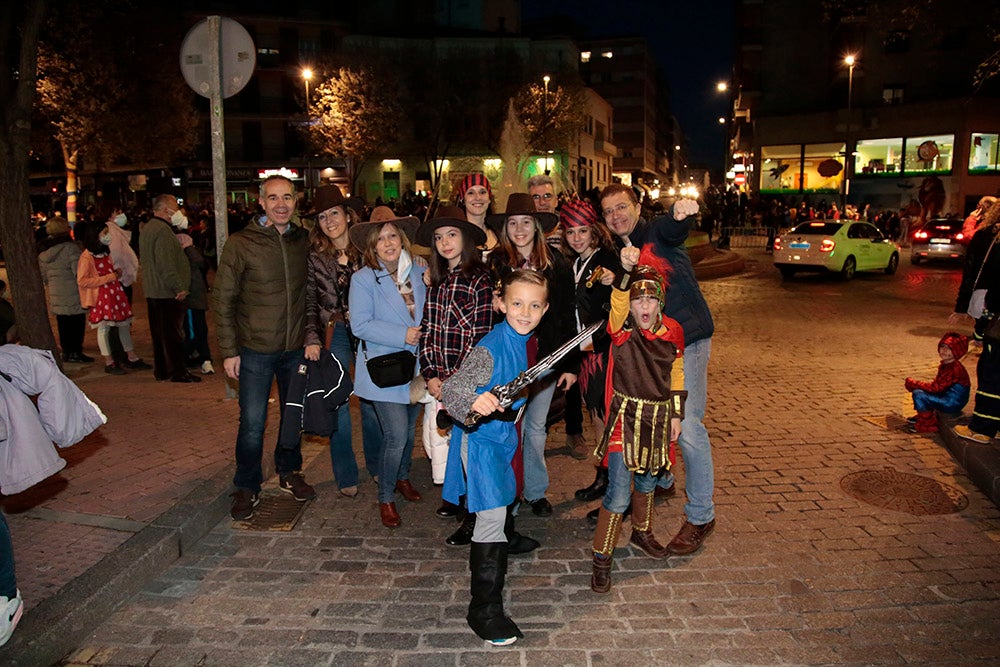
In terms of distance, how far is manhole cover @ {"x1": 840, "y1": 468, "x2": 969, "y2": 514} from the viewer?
5.08 meters

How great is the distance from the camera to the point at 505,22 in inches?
2373

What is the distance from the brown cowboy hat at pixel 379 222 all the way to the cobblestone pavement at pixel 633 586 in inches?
75.0

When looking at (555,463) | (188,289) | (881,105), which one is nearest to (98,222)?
(188,289)

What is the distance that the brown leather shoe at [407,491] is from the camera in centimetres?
541

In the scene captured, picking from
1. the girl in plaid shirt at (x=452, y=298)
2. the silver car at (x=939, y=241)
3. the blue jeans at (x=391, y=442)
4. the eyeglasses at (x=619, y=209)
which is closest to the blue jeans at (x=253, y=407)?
the blue jeans at (x=391, y=442)

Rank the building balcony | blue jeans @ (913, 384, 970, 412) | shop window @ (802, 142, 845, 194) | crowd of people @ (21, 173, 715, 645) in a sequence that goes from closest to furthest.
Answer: crowd of people @ (21, 173, 715, 645) < blue jeans @ (913, 384, 970, 412) < shop window @ (802, 142, 845, 194) < the building balcony

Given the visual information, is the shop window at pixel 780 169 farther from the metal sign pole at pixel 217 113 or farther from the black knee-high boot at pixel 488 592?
the black knee-high boot at pixel 488 592

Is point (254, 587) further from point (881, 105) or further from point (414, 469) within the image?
point (881, 105)

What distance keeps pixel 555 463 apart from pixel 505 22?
198ft

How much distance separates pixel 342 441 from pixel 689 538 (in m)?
2.55

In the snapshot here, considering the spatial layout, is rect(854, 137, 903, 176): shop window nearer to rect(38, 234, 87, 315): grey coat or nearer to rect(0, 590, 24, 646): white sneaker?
rect(38, 234, 87, 315): grey coat

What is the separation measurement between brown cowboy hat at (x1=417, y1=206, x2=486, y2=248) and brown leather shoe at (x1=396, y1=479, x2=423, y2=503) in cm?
179

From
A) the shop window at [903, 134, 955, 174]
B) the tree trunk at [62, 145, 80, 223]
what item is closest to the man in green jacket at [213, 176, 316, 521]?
the tree trunk at [62, 145, 80, 223]

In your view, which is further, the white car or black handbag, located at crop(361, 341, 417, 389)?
the white car
